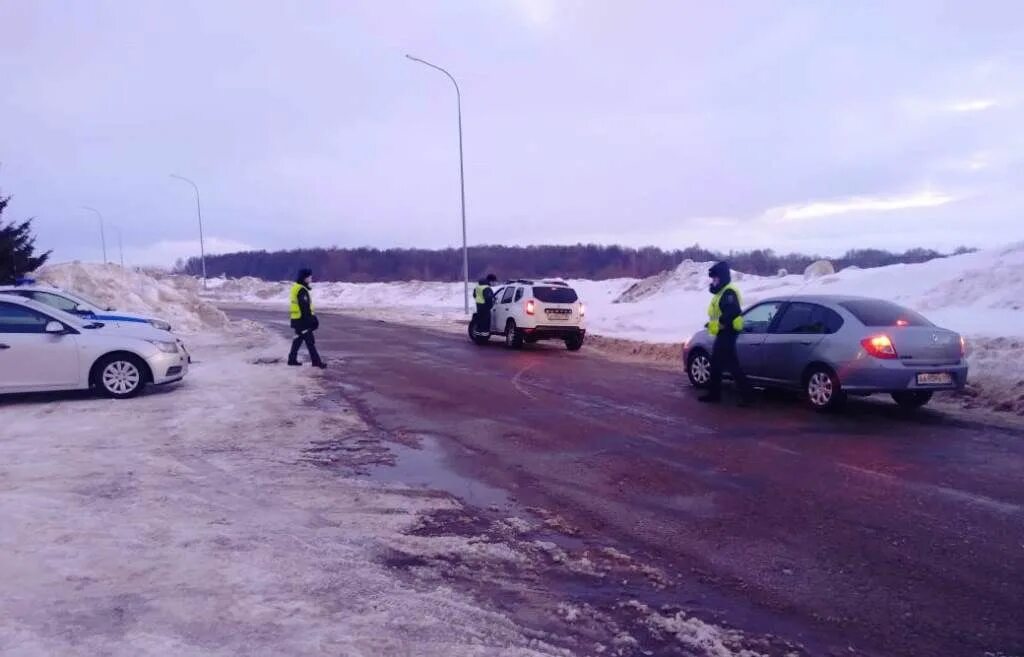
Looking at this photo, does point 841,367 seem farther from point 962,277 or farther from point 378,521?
point 962,277

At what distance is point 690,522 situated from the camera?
19.4 ft

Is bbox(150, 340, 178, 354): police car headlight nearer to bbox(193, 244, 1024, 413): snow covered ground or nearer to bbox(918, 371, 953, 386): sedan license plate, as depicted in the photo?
bbox(918, 371, 953, 386): sedan license plate

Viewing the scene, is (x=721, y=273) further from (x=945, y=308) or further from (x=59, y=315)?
(x=945, y=308)

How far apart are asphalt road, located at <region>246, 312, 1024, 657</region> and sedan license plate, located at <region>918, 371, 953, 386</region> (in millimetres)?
466

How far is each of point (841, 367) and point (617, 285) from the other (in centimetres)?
5071

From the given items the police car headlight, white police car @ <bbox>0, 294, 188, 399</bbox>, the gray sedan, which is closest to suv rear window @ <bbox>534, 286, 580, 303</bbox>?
the gray sedan

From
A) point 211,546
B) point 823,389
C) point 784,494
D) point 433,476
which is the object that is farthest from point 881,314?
point 211,546

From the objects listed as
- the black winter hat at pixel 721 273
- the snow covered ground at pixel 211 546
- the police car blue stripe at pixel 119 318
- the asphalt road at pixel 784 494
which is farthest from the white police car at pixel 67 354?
the black winter hat at pixel 721 273

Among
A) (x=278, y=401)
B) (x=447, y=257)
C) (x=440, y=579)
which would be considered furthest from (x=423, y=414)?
(x=447, y=257)

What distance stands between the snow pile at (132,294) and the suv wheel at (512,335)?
11.4 meters

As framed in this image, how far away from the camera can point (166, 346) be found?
1245 centimetres

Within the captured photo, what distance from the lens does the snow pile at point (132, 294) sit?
26.6m

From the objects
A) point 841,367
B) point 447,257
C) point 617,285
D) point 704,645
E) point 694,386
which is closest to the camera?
point 704,645

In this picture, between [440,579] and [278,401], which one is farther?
[278,401]
